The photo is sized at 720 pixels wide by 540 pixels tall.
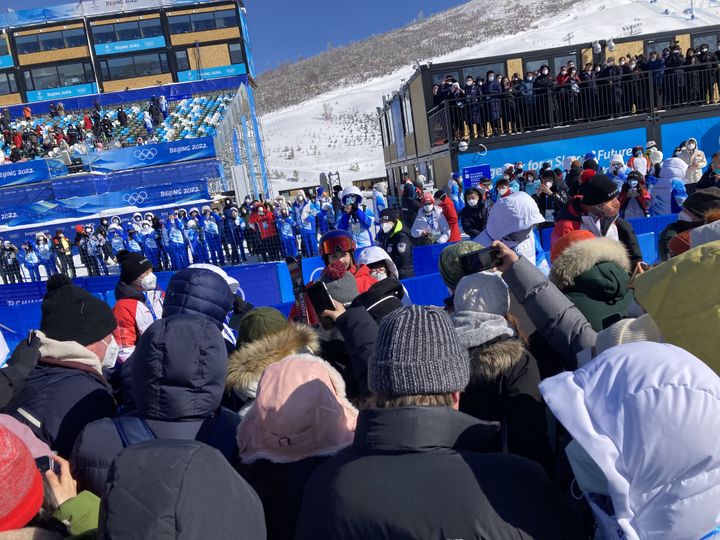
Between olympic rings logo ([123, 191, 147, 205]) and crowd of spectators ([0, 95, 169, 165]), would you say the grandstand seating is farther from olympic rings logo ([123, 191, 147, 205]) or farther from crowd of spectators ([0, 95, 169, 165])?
olympic rings logo ([123, 191, 147, 205])

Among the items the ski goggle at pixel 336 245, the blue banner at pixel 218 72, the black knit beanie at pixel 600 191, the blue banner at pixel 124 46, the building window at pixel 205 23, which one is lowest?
the ski goggle at pixel 336 245

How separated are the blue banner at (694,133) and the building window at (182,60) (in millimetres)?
45808

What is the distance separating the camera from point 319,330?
2.86 meters

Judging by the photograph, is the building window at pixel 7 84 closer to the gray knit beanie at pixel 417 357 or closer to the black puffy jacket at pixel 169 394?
the black puffy jacket at pixel 169 394

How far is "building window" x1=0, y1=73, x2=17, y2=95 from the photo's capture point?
50.4m

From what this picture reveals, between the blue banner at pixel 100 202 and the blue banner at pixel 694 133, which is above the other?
the blue banner at pixel 100 202

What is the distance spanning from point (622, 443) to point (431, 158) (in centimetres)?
1899

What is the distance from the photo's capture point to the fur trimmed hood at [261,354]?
2195mm

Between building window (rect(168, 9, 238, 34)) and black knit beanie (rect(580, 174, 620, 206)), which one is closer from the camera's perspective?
black knit beanie (rect(580, 174, 620, 206))

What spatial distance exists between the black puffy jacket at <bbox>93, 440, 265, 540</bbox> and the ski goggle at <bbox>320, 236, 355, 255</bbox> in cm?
291

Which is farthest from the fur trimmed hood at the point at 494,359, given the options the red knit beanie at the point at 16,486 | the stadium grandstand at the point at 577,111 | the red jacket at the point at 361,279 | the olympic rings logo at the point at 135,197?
the olympic rings logo at the point at 135,197

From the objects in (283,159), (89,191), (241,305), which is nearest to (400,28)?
(283,159)

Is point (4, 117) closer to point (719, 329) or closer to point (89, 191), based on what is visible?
point (89, 191)

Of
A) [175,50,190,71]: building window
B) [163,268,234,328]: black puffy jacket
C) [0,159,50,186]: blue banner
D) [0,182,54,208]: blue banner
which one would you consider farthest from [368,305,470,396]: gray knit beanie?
[175,50,190,71]: building window
